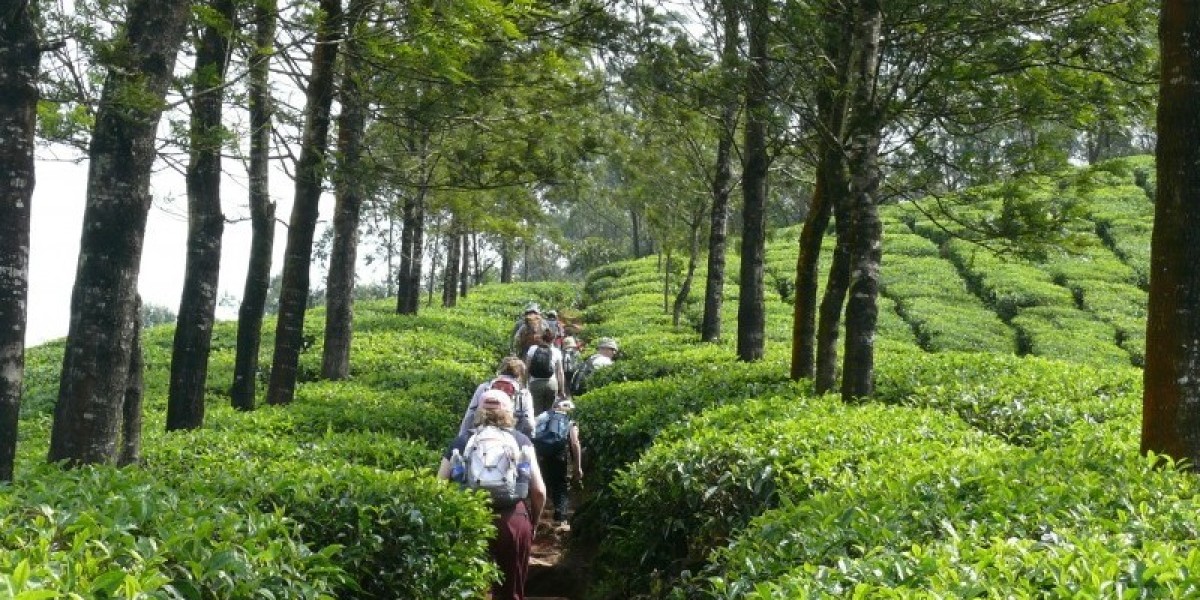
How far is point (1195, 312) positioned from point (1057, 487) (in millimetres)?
1705

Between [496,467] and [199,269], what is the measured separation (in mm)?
4295

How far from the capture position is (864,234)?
10109 millimetres


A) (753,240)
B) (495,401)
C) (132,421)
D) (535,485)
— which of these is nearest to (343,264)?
(753,240)

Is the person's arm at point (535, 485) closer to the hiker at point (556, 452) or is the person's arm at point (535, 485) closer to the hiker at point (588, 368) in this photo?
the hiker at point (556, 452)

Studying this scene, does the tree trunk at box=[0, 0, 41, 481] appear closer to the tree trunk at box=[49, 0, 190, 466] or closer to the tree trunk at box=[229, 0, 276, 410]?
the tree trunk at box=[49, 0, 190, 466]

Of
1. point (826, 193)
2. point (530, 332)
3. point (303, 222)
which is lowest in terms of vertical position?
point (530, 332)

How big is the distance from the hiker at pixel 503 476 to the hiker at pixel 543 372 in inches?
204

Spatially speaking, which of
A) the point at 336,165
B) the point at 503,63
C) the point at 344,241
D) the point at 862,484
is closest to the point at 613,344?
the point at 344,241

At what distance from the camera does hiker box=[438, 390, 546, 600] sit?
22.8 feet

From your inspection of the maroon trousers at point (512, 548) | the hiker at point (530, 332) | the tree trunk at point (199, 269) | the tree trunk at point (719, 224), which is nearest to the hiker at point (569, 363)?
the hiker at point (530, 332)

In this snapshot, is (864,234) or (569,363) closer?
(864,234)

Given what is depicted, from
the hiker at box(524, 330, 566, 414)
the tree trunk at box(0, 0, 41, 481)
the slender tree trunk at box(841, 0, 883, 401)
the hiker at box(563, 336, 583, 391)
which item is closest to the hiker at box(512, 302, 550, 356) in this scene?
the hiker at box(524, 330, 566, 414)

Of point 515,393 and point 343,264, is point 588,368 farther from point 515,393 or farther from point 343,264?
point 515,393

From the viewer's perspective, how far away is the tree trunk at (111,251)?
6008mm
